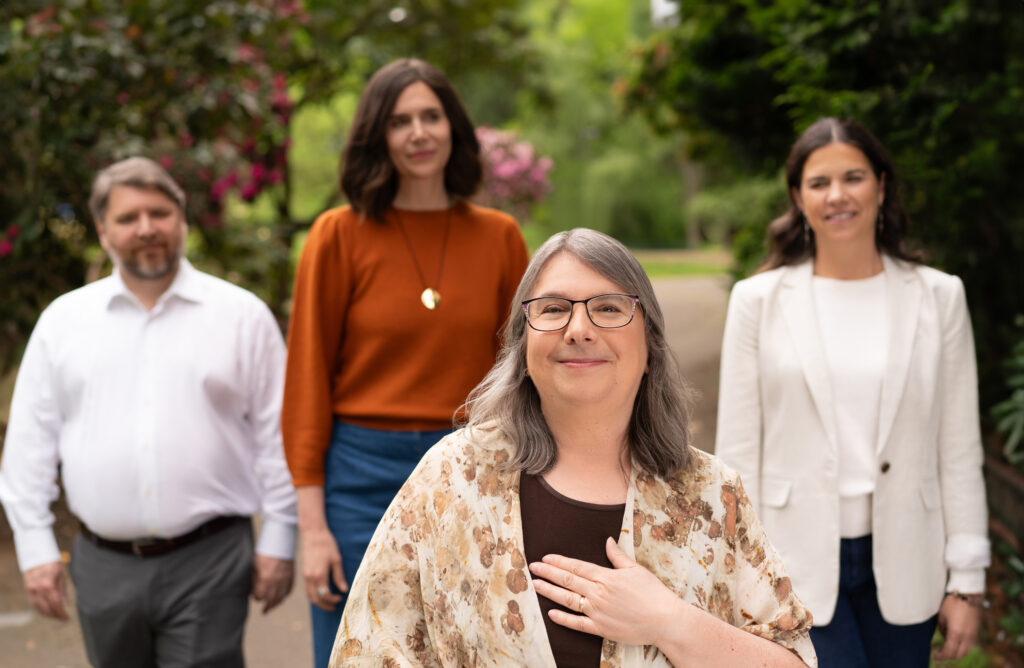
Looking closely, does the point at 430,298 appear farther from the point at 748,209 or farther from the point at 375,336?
the point at 748,209

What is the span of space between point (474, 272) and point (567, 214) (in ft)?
116

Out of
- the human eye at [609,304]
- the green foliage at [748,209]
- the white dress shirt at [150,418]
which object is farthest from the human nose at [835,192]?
the green foliage at [748,209]

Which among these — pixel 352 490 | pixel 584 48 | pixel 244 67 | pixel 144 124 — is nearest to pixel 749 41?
pixel 244 67

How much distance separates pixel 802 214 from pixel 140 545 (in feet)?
7.55

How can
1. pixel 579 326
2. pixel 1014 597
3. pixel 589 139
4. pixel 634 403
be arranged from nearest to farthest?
pixel 579 326 → pixel 634 403 → pixel 1014 597 → pixel 589 139

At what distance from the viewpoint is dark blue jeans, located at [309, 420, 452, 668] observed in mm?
2924

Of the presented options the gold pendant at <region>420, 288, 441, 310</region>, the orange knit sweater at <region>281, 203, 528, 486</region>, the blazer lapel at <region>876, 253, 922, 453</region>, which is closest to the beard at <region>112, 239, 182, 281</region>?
the orange knit sweater at <region>281, 203, 528, 486</region>

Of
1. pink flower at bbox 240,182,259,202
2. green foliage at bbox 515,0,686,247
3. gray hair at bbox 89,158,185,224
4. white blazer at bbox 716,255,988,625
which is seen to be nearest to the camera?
white blazer at bbox 716,255,988,625

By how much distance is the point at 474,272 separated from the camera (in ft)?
10.0

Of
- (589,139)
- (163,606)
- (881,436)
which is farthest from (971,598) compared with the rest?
(589,139)

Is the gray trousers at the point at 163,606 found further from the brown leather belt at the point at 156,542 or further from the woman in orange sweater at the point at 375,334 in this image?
the woman in orange sweater at the point at 375,334

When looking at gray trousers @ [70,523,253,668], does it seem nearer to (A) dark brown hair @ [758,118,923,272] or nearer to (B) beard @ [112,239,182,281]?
(B) beard @ [112,239,182,281]

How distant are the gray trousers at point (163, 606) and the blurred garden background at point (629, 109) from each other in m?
2.97

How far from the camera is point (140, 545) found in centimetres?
315
